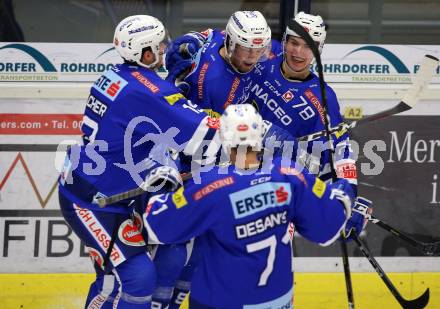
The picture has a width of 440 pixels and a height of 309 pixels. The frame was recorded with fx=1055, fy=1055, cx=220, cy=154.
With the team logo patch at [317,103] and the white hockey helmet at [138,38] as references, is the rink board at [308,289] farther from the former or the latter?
the white hockey helmet at [138,38]

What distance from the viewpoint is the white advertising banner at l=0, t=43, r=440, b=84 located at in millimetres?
4793

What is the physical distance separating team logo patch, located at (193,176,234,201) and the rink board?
1747 mm

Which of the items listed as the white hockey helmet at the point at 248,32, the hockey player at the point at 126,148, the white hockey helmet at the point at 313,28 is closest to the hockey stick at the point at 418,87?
the white hockey helmet at the point at 313,28

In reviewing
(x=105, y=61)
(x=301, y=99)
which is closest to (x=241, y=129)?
(x=301, y=99)

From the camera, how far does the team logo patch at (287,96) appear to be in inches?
172

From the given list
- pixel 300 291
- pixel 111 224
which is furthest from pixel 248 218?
pixel 300 291

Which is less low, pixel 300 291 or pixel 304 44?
pixel 304 44

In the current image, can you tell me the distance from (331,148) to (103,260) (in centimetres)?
100

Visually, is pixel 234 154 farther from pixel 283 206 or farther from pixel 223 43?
pixel 223 43

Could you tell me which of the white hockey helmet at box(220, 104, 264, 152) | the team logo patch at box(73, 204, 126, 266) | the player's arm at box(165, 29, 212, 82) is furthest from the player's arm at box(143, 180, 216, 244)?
the player's arm at box(165, 29, 212, 82)

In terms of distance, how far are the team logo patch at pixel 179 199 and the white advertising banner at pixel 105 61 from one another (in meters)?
1.61

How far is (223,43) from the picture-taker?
4.36 metres

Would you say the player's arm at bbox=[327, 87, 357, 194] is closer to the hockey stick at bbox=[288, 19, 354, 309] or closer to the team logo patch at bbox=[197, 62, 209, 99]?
→ the hockey stick at bbox=[288, 19, 354, 309]

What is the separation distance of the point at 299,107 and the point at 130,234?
92 cm
